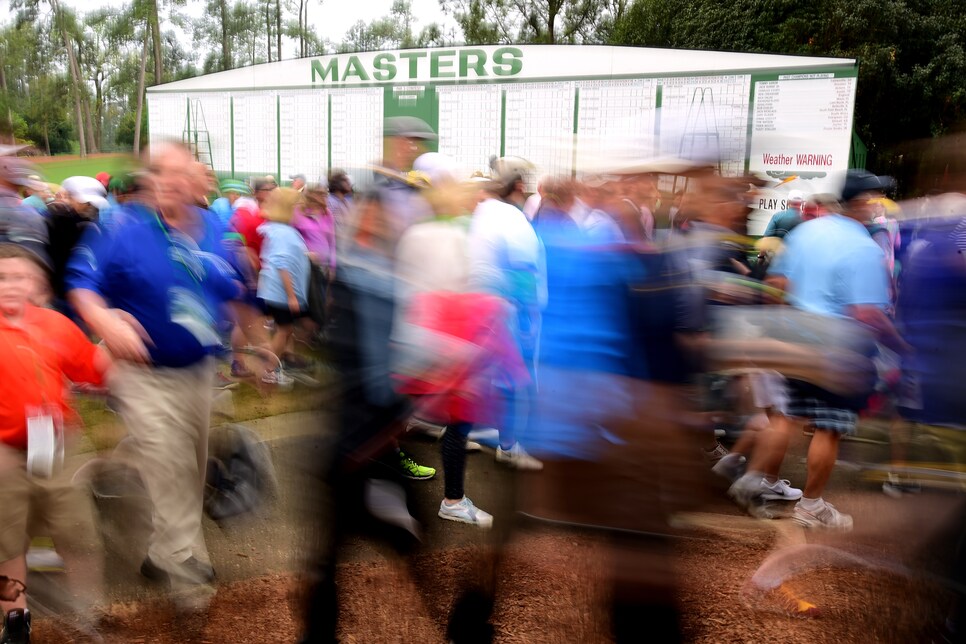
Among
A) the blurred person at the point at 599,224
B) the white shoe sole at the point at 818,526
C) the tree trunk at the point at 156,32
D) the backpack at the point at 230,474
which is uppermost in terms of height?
the tree trunk at the point at 156,32

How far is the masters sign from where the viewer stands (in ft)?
40.8

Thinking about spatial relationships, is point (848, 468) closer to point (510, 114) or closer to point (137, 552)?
point (137, 552)

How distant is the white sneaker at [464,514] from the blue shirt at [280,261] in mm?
3446

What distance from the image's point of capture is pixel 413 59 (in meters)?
13.1

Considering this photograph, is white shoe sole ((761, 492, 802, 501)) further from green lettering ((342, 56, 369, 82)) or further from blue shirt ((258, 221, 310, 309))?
green lettering ((342, 56, 369, 82))

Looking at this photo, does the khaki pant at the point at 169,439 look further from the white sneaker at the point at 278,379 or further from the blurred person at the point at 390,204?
the white sneaker at the point at 278,379

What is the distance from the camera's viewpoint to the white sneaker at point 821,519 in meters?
4.31

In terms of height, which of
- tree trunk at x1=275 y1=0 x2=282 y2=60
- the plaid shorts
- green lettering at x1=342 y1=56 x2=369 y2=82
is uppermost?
tree trunk at x1=275 y1=0 x2=282 y2=60

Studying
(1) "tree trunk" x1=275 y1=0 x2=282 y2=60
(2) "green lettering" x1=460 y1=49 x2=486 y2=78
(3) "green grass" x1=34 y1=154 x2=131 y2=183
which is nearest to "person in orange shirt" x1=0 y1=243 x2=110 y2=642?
(3) "green grass" x1=34 y1=154 x2=131 y2=183

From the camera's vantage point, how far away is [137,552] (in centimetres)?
395

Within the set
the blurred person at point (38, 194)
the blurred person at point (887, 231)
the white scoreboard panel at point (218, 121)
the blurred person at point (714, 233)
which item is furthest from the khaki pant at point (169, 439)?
the white scoreboard panel at point (218, 121)

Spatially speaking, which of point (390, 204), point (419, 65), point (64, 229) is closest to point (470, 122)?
point (419, 65)

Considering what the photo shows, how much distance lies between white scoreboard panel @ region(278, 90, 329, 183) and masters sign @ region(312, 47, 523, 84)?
418mm

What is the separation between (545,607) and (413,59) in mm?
11337
